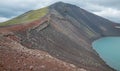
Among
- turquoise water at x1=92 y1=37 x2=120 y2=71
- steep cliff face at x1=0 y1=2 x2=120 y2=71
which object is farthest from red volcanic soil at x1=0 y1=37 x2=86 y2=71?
turquoise water at x1=92 y1=37 x2=120 y2=71

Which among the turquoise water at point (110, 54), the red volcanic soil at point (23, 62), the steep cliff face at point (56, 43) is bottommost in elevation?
the turquoise water at point (110, 54)

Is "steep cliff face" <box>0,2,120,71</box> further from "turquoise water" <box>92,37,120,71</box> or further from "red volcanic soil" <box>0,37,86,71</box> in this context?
"red volcanic soil" <box>0,37,86,71</box>

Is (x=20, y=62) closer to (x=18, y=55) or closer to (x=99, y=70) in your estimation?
(x=18, y=55)

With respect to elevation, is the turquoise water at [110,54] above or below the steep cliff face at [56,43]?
below

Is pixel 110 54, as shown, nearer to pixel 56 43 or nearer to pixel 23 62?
pixel 56 43

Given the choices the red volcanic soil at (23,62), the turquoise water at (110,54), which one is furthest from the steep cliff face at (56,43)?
the red volcanic soil at (23,62)

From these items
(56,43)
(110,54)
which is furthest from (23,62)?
(110,54)

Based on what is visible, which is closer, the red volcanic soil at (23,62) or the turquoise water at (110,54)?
the red volcanic soil at (23,62)

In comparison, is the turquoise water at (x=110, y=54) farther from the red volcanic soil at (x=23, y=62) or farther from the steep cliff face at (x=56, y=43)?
the red volcanic soil at (x=23, y=62)

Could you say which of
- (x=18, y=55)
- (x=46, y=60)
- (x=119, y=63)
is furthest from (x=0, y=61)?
(x=119, y=63)

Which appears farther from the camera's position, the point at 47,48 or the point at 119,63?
the point at 119,63

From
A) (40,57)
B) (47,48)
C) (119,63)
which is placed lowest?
(119,63)
